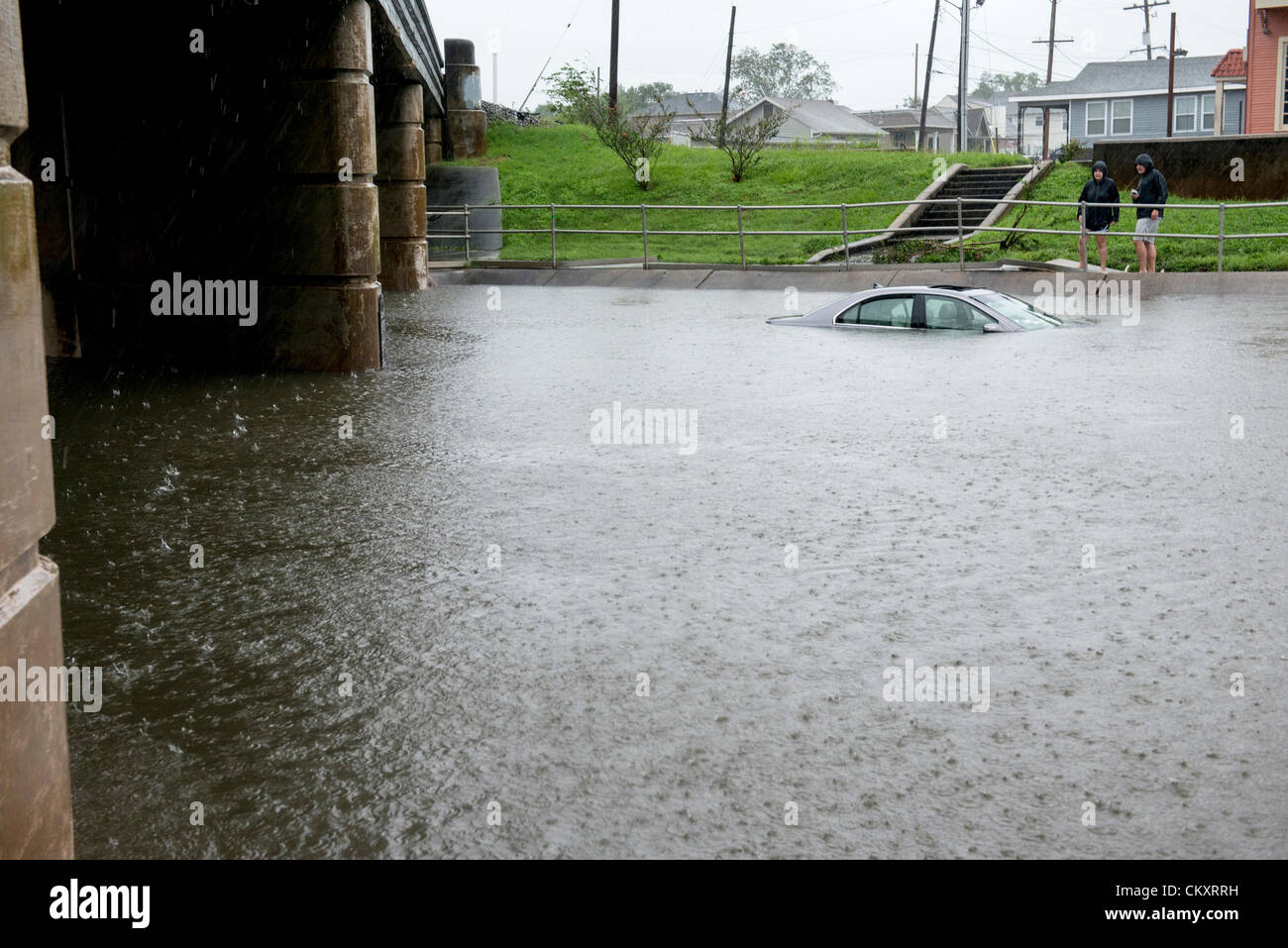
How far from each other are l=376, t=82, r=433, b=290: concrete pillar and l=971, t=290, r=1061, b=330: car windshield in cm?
1251

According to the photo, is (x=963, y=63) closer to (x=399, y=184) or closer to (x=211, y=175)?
(x=399, y=184)

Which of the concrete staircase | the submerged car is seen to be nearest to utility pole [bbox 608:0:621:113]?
the concrete staircase

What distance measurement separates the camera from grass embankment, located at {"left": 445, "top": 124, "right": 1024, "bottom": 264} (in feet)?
109

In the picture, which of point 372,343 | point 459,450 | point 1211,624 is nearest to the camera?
point 1211,624

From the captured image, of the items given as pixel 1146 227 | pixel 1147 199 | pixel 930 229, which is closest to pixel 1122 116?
pixel 930 229

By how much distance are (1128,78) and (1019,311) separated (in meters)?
45.8

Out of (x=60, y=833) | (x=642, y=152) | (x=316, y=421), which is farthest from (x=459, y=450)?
(x=642, y=152)

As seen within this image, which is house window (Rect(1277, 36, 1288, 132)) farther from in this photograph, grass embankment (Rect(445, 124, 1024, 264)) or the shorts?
the shorts

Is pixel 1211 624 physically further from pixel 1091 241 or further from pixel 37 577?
pixel 1091 241

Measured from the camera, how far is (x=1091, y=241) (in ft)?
88.5

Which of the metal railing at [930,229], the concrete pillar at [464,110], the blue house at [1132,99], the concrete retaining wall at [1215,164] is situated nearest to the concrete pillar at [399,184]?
the metal railing at [930,229]

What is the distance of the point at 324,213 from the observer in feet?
47.2

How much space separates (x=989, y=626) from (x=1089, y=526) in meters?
1.88

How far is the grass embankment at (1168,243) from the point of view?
2320 centimetres
